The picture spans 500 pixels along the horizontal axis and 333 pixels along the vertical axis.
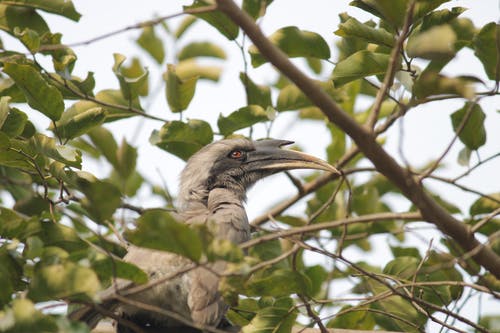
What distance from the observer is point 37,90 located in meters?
4.12

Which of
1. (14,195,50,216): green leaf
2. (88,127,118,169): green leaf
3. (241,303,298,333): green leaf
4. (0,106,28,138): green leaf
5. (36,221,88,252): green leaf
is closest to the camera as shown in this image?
(36,221,88,252): green leaf

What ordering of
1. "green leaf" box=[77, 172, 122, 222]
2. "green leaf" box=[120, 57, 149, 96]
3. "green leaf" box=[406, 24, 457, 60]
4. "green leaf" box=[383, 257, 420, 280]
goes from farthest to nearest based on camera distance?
1. "green leaf" box=[120, 57, 149, 96]
2. "green leaf" box=[383, 257, 420, 280]
3. "green leaf" box=[77, 172, 122, 222]
4. "green leaf" box=[406, 24, 457, 60]

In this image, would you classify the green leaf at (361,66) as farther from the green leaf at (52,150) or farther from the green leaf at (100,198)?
the green leaf at (100,198)

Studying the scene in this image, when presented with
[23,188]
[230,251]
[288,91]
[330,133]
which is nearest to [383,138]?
[330,133]

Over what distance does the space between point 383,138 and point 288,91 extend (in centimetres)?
159

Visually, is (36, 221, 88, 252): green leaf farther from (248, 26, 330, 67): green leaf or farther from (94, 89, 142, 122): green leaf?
(248, 26, 330, 67): green leaf

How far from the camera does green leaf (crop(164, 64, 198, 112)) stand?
489 centimetres

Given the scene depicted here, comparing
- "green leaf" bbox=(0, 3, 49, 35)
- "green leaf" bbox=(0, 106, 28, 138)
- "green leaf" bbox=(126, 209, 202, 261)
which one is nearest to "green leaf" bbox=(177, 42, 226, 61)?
"green leaf" bbox=(0, 3, 49, 35)

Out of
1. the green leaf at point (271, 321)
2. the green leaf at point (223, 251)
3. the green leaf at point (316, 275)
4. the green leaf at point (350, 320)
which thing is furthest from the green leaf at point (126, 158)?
the green leaf at point (223, 251)

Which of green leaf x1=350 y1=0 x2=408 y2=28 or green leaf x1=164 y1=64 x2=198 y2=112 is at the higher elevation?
green leaf x1=164 y1=64 x2=198 y2=112

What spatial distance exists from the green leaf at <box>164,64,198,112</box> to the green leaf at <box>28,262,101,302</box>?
7.19 ft

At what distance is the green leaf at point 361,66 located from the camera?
3.99 meters

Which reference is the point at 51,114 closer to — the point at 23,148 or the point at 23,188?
the point at 23,148

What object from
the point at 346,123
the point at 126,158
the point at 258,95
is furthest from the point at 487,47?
the point at 126,158
